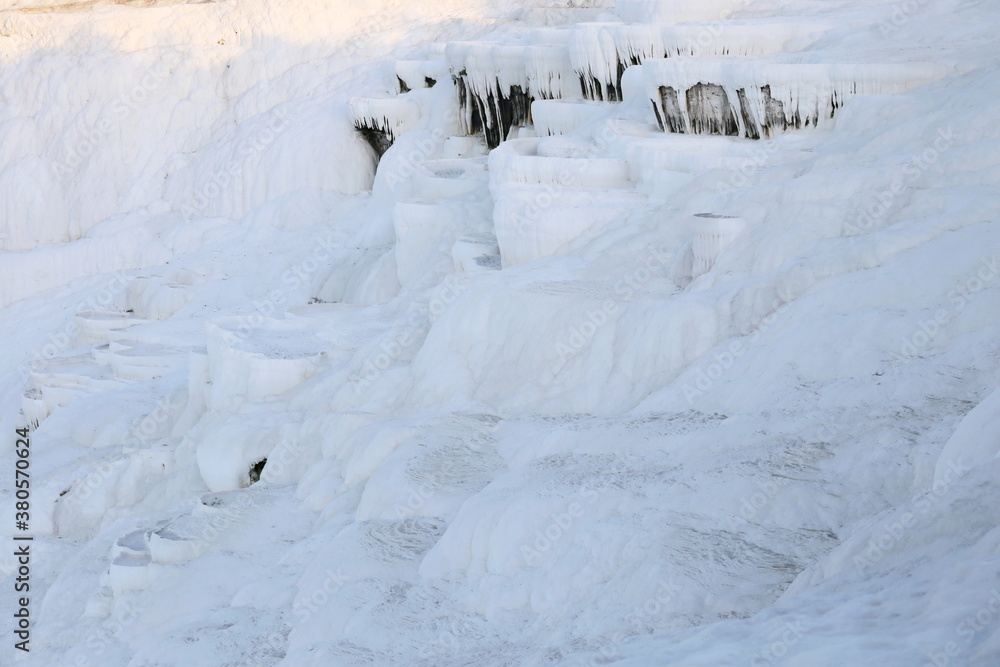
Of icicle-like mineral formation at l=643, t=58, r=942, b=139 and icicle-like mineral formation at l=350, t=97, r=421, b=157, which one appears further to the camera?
icicle-like mineral formation at l=350, t=97, r=421, b=157

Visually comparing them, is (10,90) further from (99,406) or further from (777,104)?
(777,104)

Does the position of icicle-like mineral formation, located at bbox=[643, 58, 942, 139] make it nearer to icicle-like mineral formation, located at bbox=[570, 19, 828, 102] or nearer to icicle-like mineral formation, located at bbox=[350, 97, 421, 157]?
icicle-like mineral formation, located at bbox=[570, 19, 828, 102]

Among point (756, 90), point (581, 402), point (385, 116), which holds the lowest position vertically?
point (581, 402)

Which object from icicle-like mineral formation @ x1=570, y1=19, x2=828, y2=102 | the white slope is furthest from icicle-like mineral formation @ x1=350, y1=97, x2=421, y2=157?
icicle-like mineral formation @ x1=570, y1=19, x2=828, y2=102

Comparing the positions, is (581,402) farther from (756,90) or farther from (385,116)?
(385,116)

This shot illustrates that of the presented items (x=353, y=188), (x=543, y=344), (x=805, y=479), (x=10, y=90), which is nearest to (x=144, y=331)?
(x=353, y=188)

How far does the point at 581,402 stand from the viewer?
1052 cm

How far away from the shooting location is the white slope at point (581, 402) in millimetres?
6438

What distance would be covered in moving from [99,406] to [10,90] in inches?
627

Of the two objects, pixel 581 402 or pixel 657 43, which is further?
pixel 657 43

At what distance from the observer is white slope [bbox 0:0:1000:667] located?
6438 millimetres

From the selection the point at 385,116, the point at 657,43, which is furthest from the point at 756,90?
the point at 385,116

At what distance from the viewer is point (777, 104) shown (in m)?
13.7

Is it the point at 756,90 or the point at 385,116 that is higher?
the point at 756,90
